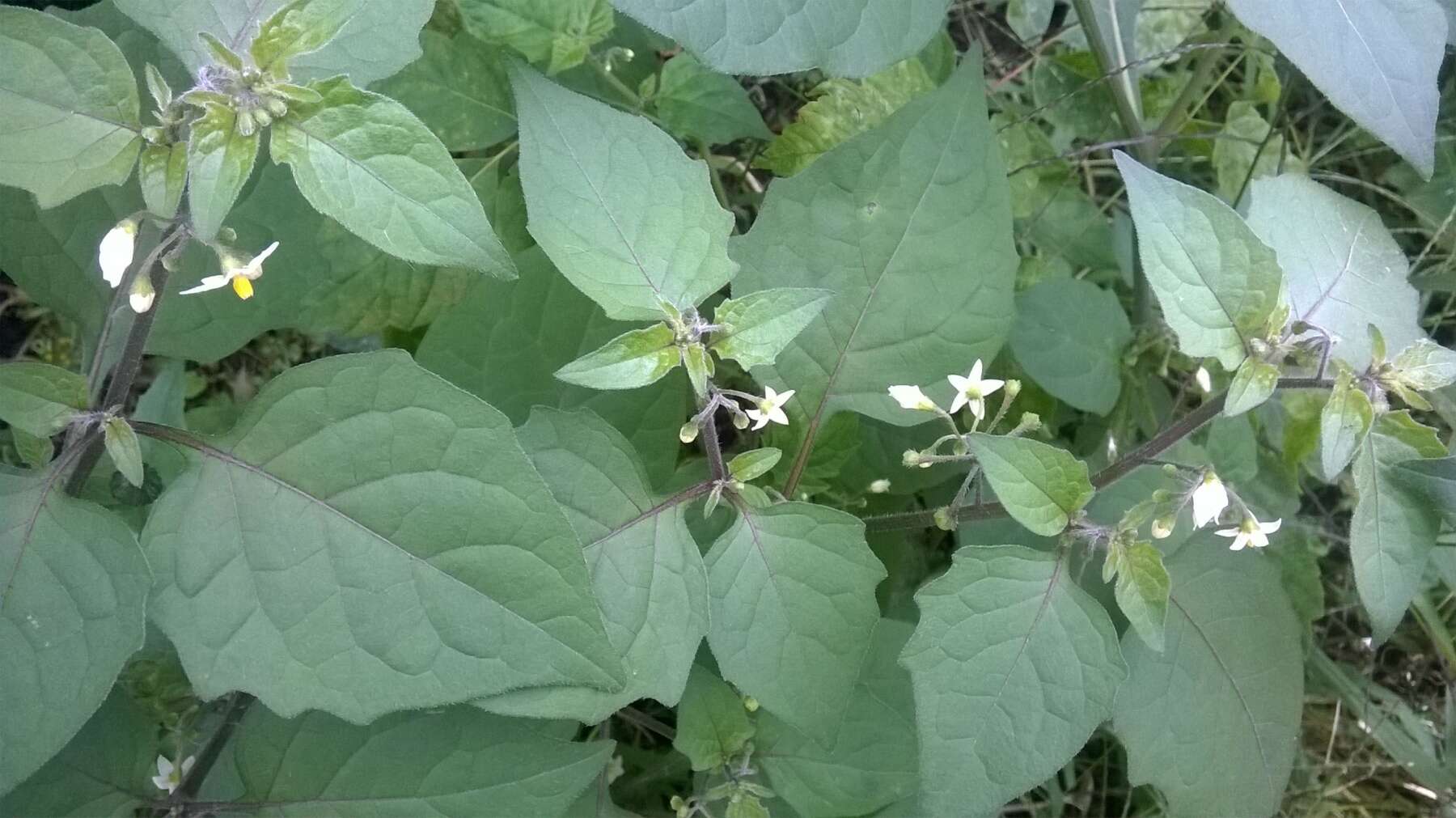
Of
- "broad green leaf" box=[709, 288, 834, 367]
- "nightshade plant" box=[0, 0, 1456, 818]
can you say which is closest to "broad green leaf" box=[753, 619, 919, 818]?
"nightshade plant" box=[0, 0, 1456, 818]

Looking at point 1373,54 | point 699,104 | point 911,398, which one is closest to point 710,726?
point 911,398

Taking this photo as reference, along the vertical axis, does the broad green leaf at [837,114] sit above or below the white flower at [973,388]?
above

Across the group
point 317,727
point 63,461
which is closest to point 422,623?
point 317,727

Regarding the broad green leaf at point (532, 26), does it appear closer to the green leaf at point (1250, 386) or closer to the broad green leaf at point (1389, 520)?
the green leaf at point (1250, 386)

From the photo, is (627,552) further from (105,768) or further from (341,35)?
(105,768)

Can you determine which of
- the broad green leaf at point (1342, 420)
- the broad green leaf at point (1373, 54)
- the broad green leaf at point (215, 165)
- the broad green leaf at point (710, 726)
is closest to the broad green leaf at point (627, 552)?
the broad green leaf at point (710, 726)

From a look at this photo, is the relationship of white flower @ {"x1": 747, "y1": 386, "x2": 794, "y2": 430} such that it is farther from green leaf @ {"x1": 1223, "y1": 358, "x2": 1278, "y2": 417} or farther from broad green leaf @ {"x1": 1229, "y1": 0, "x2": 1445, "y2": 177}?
broad green leaf @ {"x1": 1229, "y1": 0, "x2": 1445, "y2": 177}
